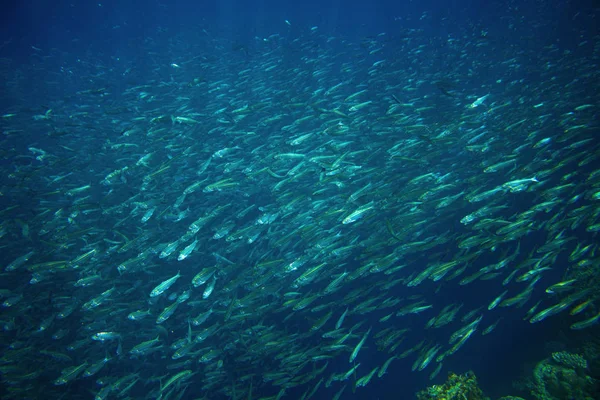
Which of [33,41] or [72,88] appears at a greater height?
[33,41]

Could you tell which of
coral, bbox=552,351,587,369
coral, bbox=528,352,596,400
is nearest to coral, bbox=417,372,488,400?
coral, bbox=528,352,596,400

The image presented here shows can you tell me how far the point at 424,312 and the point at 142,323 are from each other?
7.83 meters

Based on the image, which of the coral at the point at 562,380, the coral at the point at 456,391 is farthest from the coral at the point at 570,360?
the coral at the point at 456,391

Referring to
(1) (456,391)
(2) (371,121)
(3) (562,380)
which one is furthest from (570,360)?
(2) (371,121)

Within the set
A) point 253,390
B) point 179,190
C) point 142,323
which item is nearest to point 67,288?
point 142,323

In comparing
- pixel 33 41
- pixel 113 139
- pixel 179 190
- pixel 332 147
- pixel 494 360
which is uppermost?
pixel 33 41

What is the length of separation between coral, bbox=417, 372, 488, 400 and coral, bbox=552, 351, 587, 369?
187 cm

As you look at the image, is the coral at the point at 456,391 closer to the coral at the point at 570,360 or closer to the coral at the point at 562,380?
the coral at the point at 562,380

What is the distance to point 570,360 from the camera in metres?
6.57

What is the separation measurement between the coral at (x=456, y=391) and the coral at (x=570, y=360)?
6.15ft

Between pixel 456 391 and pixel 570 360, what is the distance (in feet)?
8.61

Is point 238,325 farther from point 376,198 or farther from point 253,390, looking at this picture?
point 376,198

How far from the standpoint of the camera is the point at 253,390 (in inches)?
284

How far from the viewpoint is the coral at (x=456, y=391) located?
6.35 meters
